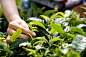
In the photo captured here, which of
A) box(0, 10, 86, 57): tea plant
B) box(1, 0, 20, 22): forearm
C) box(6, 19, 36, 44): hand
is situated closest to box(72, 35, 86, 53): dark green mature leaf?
box(0, 10, 86, 57): tea plant

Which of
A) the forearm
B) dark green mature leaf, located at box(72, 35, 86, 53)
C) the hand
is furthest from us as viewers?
the forearm

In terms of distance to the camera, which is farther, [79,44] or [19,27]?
[19,27]

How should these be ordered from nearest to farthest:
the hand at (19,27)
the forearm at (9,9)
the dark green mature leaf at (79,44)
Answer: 1. the dark green mature leaf at (79,44)
2. the hand at (19,27)
3. the forearm at (9,9)

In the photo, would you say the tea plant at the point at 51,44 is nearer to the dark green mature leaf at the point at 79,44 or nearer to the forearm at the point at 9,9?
the dark green mature leaf at the point at 79,44

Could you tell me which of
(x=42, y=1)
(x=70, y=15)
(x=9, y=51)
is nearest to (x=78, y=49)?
(x=9, y=51)

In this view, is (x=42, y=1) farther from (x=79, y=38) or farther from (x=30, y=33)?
(x=79, y=38)

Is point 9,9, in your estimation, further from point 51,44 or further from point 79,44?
point 79,44

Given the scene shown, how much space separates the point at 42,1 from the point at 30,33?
110 centimetres

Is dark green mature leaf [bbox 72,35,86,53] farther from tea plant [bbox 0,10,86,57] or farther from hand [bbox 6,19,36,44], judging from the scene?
hand [bbox 6,19,36,44]

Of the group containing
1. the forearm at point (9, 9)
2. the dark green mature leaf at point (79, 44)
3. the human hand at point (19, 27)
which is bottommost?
the dark green mature leaf at point (79, 44)

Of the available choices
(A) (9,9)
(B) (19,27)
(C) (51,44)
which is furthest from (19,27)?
(A) (9,9)

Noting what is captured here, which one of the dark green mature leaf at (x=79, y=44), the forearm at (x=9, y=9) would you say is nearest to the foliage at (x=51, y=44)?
the dark green mature leaf at (x=79, y=44)

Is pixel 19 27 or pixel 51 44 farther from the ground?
pixel 19 27

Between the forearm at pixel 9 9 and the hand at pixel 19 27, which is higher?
the forearm at pixel 9 9
